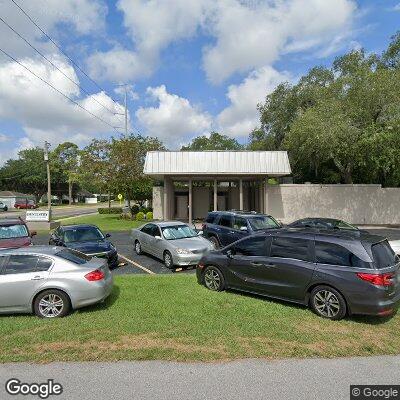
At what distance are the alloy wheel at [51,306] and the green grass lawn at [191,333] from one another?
0.20 meters

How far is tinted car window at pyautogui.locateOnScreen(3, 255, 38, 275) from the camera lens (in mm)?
7277

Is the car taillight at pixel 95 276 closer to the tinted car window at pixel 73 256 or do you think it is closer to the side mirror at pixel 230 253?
the tinted car window at pixel 73 256

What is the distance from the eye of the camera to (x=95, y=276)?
7.36m

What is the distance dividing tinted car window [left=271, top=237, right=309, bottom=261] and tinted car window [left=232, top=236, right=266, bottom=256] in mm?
289

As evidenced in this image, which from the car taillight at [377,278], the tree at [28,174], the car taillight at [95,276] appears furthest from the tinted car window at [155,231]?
the tree at [28,174]

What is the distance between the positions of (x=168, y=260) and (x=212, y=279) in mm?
3546

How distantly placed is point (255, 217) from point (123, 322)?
8.23 metres

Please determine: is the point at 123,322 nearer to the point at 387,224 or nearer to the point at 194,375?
the point at 194,375

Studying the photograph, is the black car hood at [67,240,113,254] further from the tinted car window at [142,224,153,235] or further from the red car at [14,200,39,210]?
the red car at [14,200,39,210]

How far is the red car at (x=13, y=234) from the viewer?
12.3m

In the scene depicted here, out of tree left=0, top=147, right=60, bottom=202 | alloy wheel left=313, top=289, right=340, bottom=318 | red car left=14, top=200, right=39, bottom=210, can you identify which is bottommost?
alloy wheel left=313, top=289, right=340, bottom=318

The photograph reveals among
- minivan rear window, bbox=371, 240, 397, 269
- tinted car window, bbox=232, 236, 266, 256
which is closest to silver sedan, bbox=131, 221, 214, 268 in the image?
tinted car window, bbox=232, 236, 266, 256

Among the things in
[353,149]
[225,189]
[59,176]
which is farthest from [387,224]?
[59,176]

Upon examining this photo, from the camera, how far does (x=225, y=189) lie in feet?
102
